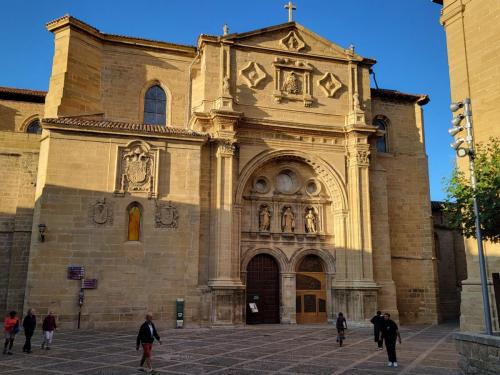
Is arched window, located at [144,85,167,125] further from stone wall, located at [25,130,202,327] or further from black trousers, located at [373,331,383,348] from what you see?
black trousers, located at [373,331,383,348]

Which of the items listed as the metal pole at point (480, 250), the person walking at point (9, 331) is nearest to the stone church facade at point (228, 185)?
the person walking at point (9, 331)

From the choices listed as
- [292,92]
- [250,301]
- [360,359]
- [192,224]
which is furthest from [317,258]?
[360,359]

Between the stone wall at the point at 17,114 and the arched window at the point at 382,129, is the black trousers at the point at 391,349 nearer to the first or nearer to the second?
the arched window at the point at 382,129

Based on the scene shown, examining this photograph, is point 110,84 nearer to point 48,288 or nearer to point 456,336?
point 48,288

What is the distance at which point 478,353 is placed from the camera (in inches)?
369

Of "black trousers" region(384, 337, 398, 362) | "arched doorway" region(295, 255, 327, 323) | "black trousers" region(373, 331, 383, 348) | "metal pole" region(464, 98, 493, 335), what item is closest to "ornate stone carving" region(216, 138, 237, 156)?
"arched doorway" region(295, 255, 327, 323)

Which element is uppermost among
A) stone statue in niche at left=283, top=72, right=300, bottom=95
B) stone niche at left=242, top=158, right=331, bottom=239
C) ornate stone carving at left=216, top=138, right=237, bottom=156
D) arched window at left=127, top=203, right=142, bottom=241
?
stone statue in niche at left=283, top=72, right=300, bottom=95

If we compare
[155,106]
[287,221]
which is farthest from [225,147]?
[155,106]

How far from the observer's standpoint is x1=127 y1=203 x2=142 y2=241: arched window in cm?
2000

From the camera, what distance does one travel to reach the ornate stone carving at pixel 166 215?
20281mm

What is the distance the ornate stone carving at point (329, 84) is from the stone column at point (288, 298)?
9729 mm

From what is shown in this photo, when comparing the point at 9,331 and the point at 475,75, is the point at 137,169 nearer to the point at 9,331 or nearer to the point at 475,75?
the point at 9,331

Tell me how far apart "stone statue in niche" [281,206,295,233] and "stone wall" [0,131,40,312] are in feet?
38.7

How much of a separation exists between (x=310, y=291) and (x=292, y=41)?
1308 cm
